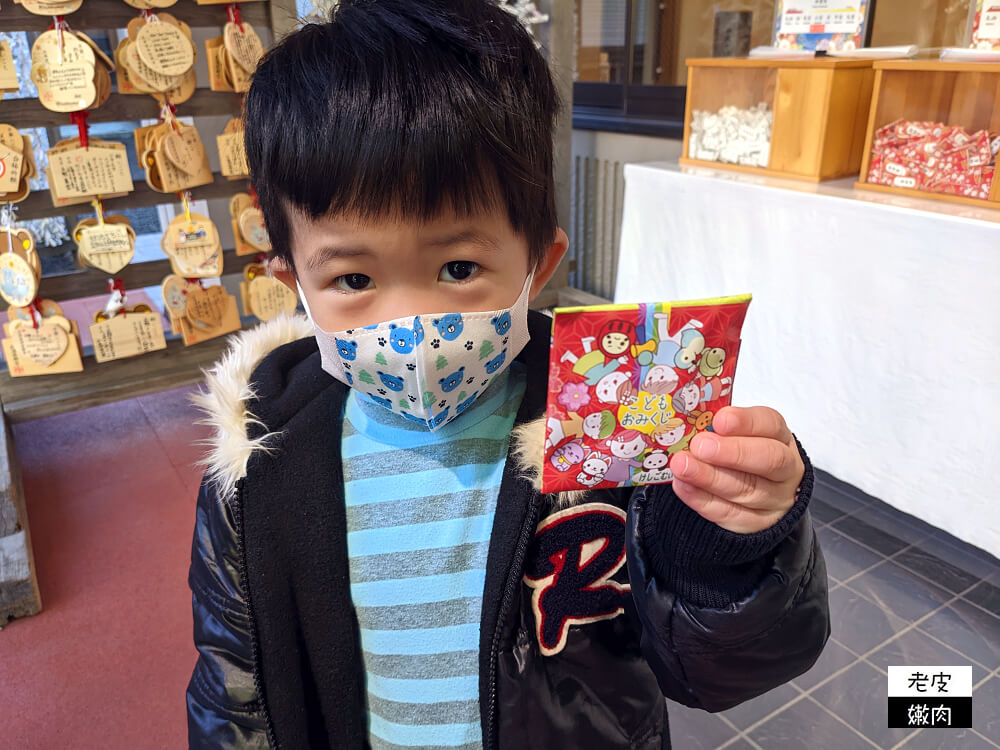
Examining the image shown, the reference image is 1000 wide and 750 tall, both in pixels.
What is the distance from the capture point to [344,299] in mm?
695

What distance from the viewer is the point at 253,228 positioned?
8.63ft

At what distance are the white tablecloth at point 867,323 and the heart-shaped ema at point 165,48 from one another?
151cm

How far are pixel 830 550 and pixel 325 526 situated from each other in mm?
1642

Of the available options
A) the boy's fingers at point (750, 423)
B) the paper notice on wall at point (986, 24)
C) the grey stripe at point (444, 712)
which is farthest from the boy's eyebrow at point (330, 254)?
the paper notice on wall at point (986, 24)

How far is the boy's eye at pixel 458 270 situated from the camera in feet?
2.21

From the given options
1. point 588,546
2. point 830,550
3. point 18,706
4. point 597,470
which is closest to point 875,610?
point 830,550

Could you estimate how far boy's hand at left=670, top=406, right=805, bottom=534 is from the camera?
558mm

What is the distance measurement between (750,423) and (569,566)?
27cm

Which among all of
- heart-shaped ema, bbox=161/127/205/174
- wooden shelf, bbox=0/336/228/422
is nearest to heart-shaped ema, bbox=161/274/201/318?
wooden shelf, bbox=0/336/228/422

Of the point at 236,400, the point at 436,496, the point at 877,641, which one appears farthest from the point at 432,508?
the point at 877,641

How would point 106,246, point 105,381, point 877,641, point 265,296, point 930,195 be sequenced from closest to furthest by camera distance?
point 877,641 < point 930,195 < point 106,246 < point 105,381 < point 265,296

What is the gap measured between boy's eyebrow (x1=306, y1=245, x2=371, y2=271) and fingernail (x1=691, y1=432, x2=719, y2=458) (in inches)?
12.5

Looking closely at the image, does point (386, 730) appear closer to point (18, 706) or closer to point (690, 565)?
point (690, 565)

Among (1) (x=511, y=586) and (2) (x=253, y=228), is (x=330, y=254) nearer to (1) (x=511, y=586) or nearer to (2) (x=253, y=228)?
(1) (x=511, y=586)
